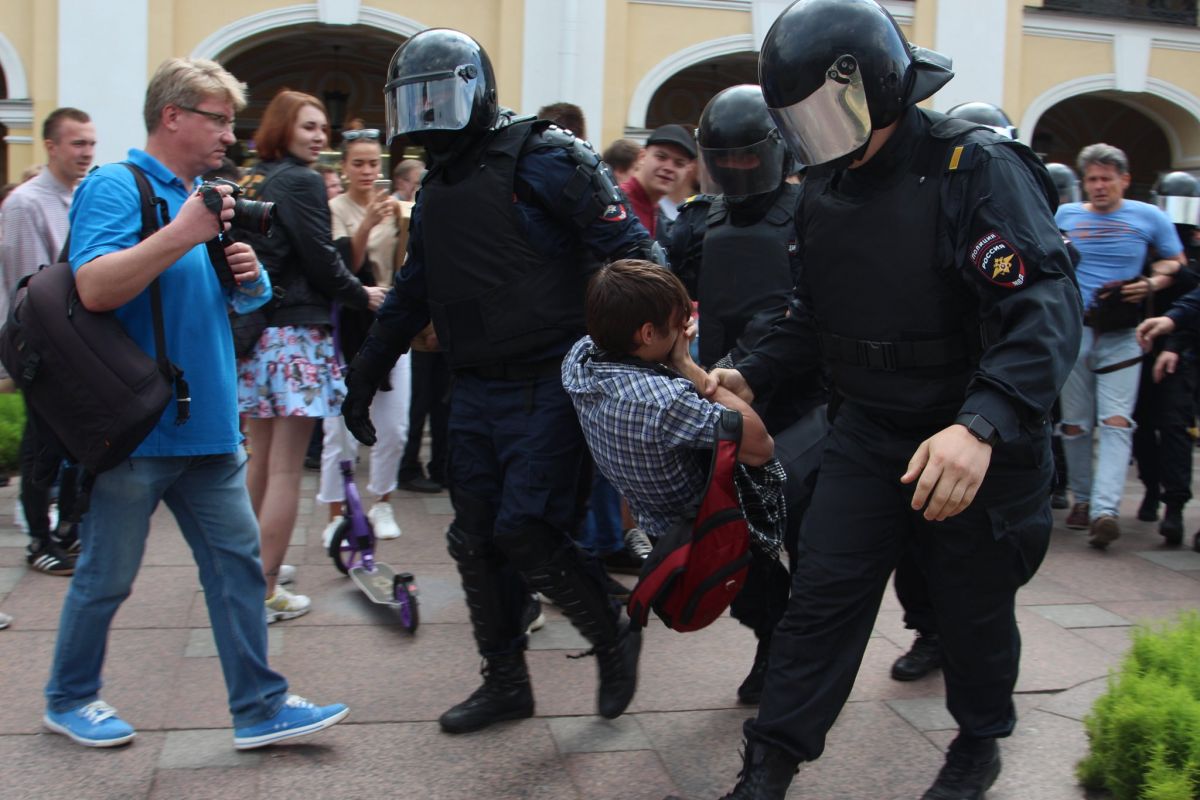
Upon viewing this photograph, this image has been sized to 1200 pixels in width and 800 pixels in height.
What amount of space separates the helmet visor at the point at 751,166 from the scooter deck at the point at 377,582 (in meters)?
1.82

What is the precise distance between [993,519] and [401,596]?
2.34m

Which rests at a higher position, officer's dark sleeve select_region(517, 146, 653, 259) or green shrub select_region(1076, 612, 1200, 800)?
officer's dark sleeve select_region(517, 146, 653, 259)

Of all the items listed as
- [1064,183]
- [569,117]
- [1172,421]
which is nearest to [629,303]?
[569,117]

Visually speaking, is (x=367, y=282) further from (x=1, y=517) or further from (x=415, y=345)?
(x=1, y=517)

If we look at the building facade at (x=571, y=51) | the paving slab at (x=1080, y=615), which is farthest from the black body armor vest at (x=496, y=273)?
the building facade at (x=571, y=51)

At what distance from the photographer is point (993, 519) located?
2.77m

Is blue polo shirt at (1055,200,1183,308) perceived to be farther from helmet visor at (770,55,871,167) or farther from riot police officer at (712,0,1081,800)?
helmet visor at (770,55,871,167)

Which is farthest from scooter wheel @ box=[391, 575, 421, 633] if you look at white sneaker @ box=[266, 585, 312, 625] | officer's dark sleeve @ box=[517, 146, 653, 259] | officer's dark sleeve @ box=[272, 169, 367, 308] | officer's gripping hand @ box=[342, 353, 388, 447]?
officer's dark sleeve @ box=[517, 146, 653, 259]

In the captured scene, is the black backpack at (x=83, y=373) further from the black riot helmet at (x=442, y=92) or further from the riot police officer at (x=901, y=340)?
the riot police officer at (x=901, y=340)

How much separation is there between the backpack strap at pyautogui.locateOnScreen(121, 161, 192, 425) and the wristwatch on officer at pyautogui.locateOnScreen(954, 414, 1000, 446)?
1886 mm

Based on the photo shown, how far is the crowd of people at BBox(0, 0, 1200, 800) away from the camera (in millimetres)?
2734

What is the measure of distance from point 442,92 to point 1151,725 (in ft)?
7.68

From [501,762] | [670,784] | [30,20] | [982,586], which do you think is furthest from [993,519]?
[30,20]

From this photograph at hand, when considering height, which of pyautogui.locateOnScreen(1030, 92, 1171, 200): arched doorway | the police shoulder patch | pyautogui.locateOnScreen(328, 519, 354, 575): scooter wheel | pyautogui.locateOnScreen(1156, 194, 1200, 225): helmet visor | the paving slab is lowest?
the paving slab
